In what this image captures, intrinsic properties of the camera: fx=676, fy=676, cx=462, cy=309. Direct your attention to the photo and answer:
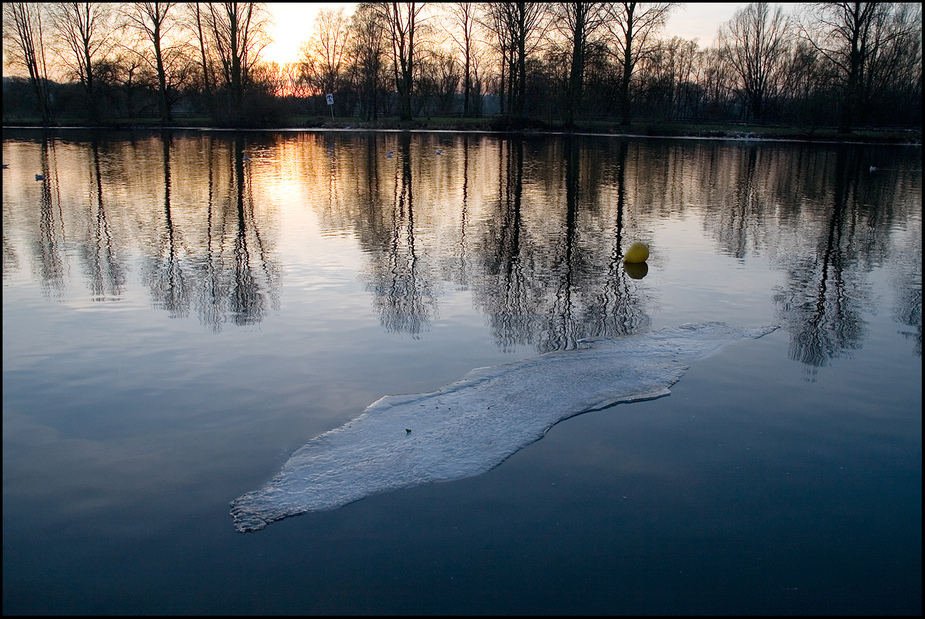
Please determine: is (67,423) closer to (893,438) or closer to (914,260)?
(893,438)

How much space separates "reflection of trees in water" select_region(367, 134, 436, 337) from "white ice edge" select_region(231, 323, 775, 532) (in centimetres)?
164

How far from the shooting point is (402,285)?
29.1 ft

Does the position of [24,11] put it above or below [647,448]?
above

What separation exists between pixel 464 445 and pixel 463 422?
1.08 ft

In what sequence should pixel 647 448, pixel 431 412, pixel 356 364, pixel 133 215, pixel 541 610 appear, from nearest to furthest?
pixel 541 610, pixel 647 448, pixel 431 412, pixel 356 364, pixel 133 215

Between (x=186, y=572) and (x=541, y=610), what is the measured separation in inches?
71.1

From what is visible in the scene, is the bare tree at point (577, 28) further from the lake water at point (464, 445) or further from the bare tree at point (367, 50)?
the lake water at point (464, 445)

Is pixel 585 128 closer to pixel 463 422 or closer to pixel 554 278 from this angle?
pixel 554 278

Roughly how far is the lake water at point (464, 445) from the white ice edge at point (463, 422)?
13 centimetres

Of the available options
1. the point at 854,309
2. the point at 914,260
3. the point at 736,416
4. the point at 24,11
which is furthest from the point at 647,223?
the point at 24,11

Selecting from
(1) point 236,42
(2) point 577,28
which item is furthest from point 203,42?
(2) point 577,28

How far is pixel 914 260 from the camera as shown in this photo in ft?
36.3

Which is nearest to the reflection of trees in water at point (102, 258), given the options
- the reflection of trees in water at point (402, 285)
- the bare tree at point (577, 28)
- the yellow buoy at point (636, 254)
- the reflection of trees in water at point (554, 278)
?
the reflection of trees in water at point (402, 285)

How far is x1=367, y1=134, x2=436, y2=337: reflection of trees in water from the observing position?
7.47m
